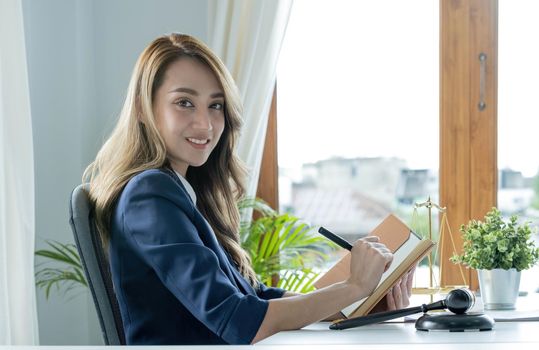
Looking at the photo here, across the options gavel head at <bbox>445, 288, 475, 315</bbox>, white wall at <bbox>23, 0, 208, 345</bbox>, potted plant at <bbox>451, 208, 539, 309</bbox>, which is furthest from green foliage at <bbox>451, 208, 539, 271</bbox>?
white wall at <bbox>23, 0, 208, 345</bbox>

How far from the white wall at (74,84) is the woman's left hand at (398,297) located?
1.95m

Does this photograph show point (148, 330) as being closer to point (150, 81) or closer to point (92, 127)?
point (150, 81)

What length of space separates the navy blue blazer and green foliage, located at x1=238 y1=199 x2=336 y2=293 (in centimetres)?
167

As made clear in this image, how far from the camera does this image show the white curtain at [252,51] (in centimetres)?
344

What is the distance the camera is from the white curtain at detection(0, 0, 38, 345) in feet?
9.24

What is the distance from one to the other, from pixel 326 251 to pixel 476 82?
3.15 ft

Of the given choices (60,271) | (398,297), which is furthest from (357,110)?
(398,297)

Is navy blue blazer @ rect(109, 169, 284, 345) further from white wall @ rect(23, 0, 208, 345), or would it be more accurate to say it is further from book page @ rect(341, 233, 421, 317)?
white wall @ rect(23, 0, 208, 345)

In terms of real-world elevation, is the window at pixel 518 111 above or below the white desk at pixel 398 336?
above

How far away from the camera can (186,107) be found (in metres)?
1.76

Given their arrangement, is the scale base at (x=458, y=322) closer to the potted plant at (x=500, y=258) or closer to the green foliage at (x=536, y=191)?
the potted plant at (x=500, y=258)

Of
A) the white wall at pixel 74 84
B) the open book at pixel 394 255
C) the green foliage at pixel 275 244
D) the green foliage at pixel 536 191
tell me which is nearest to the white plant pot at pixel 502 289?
the open book at pixel 394 255

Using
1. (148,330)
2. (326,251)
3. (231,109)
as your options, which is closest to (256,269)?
(326,251)

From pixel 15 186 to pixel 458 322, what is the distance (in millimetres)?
1894
